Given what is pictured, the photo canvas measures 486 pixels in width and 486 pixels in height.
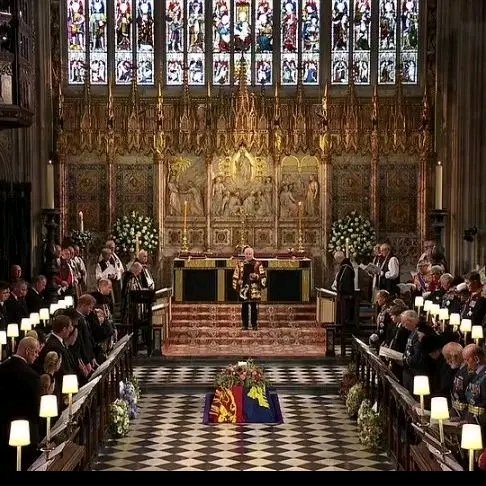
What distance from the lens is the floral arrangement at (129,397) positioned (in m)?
14.6

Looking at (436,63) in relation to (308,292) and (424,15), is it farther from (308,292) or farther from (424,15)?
(308,292)

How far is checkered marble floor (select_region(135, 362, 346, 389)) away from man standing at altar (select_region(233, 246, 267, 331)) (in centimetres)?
246

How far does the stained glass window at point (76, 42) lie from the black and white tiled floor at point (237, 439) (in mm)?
11740

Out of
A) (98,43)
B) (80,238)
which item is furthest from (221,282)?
(98,43)

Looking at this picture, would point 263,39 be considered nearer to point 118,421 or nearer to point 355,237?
point 355,237

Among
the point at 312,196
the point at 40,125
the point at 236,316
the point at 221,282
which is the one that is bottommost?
the point at 236,316

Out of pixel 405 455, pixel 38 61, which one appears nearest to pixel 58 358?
pixel 405 455

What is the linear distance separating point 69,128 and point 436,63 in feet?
32.8

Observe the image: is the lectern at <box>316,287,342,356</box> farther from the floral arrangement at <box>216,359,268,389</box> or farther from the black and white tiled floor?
the floral arrangement at <box>216,359,268,389</box>

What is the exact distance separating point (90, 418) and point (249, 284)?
10252 millimetres

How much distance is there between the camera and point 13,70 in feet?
47.0

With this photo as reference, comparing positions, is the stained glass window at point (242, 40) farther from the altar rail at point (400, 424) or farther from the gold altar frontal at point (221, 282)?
the altar rail at point (400, 424)

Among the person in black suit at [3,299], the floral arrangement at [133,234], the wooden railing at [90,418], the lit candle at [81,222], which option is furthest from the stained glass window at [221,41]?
the person in black suit at [3,299]
